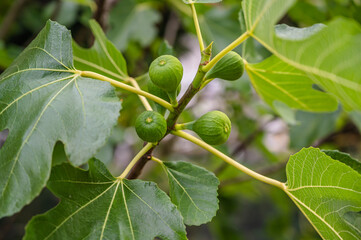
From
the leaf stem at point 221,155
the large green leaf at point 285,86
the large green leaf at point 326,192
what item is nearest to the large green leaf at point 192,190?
the leaf stem at point 221,155

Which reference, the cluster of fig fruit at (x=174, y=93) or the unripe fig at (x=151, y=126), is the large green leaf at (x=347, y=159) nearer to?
the cluster of fig fruit at (x=174, y=93)

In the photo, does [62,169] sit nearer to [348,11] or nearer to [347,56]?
[347,56]

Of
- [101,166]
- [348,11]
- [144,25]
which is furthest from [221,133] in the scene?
[144,25]

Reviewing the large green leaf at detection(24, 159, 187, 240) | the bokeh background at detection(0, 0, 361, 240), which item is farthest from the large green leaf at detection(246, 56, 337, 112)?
the large green leaf at detection(24, 159, 187, 240)

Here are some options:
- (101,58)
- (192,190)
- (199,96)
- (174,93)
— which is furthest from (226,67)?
(199,96)

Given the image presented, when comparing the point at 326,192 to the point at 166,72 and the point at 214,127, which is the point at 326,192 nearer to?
the point at 214,127
